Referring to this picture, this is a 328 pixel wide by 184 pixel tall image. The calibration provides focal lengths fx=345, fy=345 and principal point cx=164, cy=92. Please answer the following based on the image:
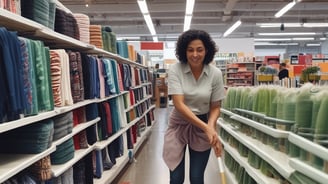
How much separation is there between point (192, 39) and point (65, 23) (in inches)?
42.5

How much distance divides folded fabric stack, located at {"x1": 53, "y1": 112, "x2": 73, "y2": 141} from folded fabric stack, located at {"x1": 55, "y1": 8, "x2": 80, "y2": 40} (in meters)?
0.67

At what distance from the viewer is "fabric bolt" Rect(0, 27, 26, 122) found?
1.59 m

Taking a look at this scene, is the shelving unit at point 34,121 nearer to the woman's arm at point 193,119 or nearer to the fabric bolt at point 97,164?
the fabric bolt at point 97,164

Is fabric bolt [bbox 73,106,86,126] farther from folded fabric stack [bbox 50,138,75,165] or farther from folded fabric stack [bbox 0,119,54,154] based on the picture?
folded fabric stack [bbox 0,119,54,154]

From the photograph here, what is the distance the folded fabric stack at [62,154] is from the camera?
100 inches

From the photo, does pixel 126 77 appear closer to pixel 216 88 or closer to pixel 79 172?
pixel 79 172

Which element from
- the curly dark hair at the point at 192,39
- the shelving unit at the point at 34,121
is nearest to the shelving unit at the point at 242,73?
the shelving unit at the point at 34,121

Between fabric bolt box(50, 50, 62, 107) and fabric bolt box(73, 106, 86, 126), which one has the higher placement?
fabric bolt box(50, 50, 62, 107)

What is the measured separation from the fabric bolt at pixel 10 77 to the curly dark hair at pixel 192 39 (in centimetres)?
109

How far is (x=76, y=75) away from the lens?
111 inches

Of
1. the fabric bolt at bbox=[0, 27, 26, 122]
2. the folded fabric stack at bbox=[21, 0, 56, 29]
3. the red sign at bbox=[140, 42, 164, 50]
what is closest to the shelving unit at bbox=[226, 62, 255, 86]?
the red sign at bbox=[140, 42, 164, 50]

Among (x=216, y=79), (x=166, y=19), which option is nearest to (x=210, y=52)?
(x=216, y=79)

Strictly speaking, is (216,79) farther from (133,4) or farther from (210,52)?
(133,4)

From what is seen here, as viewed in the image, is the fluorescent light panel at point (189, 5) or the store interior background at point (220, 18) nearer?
the fluorescent light panel at point (189, 5)
